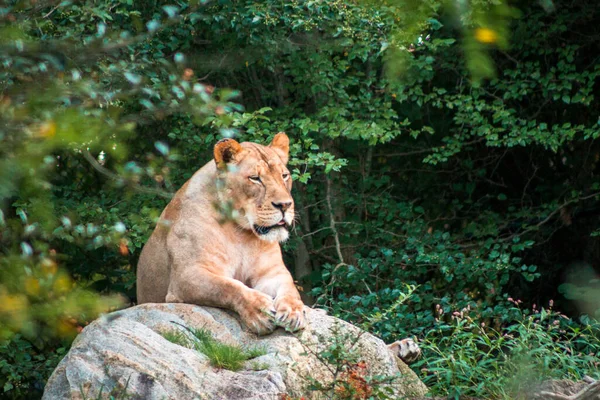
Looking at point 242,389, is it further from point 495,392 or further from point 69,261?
point 69,261

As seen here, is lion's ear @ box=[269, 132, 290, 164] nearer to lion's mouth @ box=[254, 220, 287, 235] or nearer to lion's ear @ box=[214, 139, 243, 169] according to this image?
lion's ear @ box=[214, 139, 243, 169]

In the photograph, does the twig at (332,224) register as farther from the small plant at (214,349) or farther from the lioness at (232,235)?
the small plant at (214,349)

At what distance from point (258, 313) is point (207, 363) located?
471mm

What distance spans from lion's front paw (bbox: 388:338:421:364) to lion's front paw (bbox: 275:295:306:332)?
41.2 inches

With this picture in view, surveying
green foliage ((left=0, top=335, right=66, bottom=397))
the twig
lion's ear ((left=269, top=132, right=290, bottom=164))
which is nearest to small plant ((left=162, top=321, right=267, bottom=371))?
lion's ear ((left=269, top=132, right=290, bottom=164))

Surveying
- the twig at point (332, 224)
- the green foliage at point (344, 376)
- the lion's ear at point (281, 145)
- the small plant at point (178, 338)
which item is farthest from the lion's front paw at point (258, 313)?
the twig at point (332, 224)

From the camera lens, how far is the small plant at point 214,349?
4.95 metres

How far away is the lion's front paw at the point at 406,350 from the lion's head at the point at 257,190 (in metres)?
1.14

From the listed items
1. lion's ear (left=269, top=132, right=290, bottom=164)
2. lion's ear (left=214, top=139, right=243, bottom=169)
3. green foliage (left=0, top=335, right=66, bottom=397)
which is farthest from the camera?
green foliage (left=0, top=335, right=66, bottom=397)

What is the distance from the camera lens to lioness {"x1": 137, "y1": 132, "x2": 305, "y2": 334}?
557 centimetres

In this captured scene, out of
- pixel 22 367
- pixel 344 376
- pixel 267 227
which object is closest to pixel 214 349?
pixel 344 376

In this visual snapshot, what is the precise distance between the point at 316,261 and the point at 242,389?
5.05 metres

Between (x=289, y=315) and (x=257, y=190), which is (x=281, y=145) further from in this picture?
(x=289, y=315)

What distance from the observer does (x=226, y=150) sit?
19.0ft
